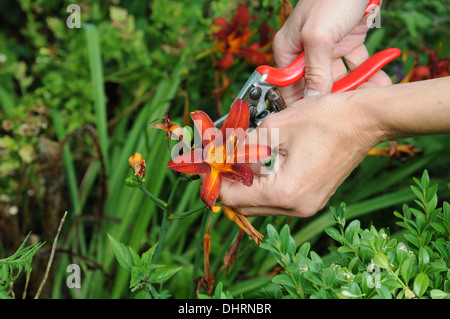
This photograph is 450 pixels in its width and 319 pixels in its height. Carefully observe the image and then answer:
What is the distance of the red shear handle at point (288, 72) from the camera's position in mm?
792

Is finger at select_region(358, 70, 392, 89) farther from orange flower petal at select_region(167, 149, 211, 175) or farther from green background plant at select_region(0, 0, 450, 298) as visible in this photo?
orange flower petal at select_region(167, 149, 211, 175)

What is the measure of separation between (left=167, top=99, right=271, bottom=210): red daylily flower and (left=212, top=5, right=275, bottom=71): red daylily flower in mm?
536

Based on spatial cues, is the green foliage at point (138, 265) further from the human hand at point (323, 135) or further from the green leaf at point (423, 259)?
the green leaf at point (423, 259)

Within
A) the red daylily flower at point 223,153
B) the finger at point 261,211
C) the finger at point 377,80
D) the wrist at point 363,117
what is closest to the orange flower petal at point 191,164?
the red daylily flower at point 223,153

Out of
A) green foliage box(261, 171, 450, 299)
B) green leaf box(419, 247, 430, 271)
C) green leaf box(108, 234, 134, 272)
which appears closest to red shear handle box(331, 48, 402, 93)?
green foliage box(261, 171, 450, 299)

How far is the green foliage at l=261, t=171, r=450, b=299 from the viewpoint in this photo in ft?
1.66

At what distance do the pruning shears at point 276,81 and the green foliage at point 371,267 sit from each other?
266mm

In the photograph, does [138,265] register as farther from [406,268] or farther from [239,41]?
[239,41]

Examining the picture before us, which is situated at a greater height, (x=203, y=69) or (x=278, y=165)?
(x=203, y=69)

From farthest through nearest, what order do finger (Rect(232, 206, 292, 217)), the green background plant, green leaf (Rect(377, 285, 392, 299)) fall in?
the green background plant, finger (Rect(232, 206, 292, 217)), green leaf (Rect(377, 285, 392, 299))
